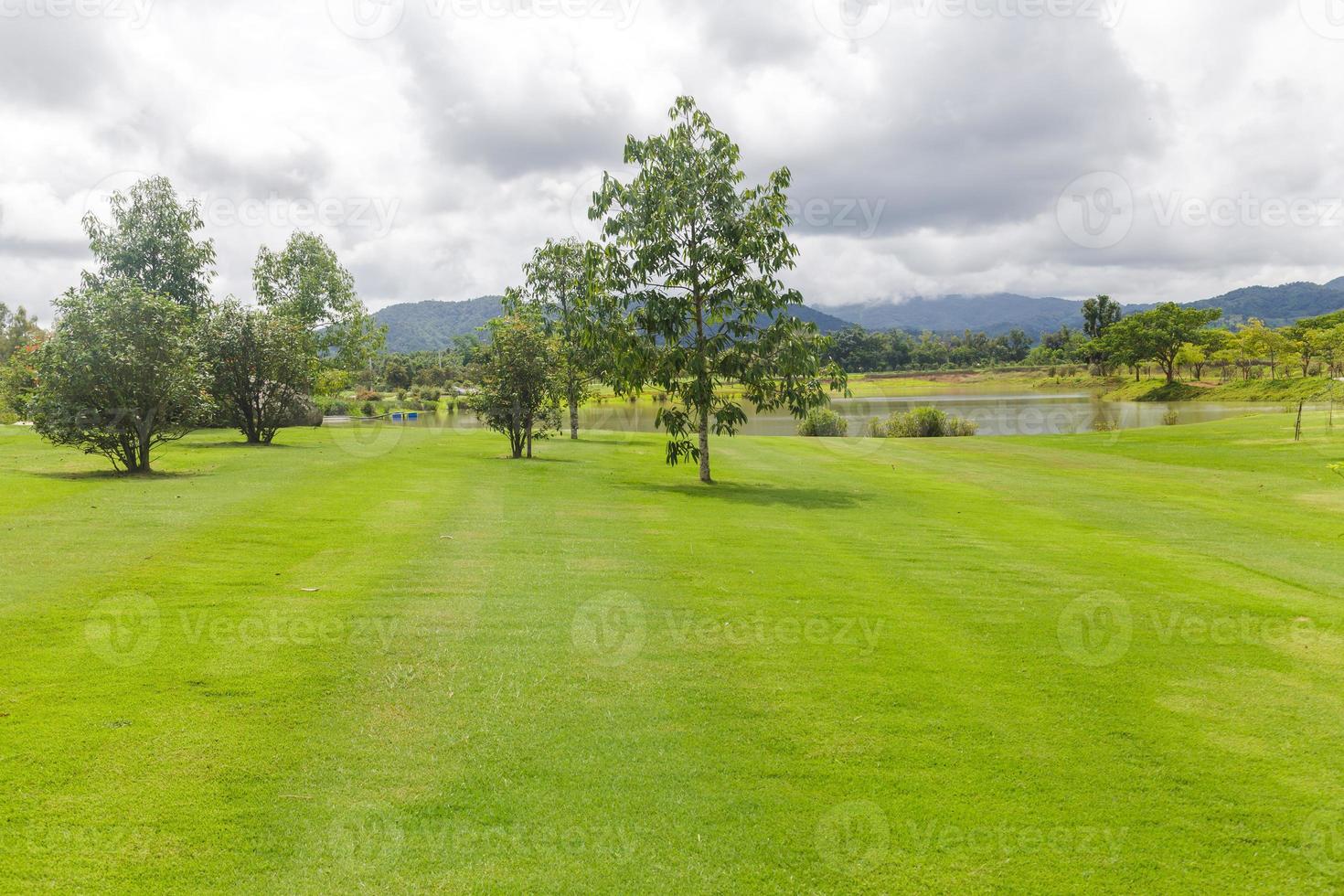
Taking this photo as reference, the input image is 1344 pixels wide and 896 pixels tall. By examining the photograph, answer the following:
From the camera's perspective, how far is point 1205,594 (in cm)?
1098

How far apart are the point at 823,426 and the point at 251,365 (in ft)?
128

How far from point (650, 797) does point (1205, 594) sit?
937 cm

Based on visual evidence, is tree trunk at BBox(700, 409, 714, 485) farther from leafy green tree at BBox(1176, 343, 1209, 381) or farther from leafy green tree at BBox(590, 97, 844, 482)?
leafy green tree at BBox(1176, 343, 1209, 381)

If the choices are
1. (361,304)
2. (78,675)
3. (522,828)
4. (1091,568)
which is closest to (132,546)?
(78,675)

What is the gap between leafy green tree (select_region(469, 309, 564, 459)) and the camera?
30.0 meters

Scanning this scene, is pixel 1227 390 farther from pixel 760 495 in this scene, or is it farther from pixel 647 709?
pixel 647 709

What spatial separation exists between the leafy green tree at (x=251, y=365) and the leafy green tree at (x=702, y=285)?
55.8 feet

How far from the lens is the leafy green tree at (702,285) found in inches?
921

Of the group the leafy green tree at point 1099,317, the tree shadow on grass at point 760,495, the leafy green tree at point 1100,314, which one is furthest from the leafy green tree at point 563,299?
the leafy green tree at point 1100,314

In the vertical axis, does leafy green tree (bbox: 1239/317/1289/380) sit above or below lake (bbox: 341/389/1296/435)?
above

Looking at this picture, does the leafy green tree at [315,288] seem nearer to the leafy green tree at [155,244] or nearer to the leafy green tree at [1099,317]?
the leafy green tree at [155,244]

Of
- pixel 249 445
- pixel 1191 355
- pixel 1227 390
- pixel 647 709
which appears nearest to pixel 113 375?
pixel 249 445

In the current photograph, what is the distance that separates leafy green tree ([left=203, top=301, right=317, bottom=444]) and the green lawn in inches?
771

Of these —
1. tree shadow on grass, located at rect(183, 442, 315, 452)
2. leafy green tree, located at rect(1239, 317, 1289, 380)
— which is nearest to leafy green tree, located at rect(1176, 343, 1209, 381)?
leafy green tree, located at rect(1239, 317, 1289, 380)
